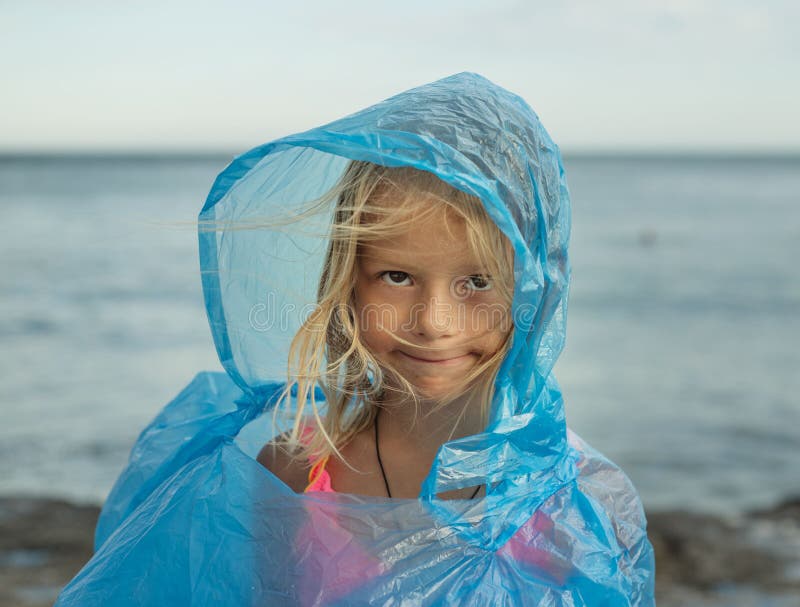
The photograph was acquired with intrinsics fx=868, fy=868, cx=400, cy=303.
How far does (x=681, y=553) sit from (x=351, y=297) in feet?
9.33

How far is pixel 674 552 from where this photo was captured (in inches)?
149

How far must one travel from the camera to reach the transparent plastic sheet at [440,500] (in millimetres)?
1228

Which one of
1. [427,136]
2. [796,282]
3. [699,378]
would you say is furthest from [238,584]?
[796,282]

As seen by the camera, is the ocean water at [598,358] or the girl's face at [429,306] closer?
the girl's face at [429,306]

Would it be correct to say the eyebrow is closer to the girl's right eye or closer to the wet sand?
the girl's right eye

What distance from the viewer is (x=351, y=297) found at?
1.49 metres

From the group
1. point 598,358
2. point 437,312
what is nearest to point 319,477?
point 437,312

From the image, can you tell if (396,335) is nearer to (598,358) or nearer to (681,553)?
(681,553)

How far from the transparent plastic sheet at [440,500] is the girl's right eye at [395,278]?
0.54 ft

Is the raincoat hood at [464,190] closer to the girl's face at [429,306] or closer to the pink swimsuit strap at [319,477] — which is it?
the girl's face at [429,306]

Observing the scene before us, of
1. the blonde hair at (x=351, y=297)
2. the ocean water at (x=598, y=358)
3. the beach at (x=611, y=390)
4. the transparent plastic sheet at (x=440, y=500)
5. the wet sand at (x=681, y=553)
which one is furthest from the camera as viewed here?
the ocean water at (x=598, y=358)

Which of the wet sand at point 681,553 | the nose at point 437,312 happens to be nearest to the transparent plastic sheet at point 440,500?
the nose at point 437,312

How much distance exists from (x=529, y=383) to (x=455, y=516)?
9.4 inches

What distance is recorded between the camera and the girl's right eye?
1.40m
